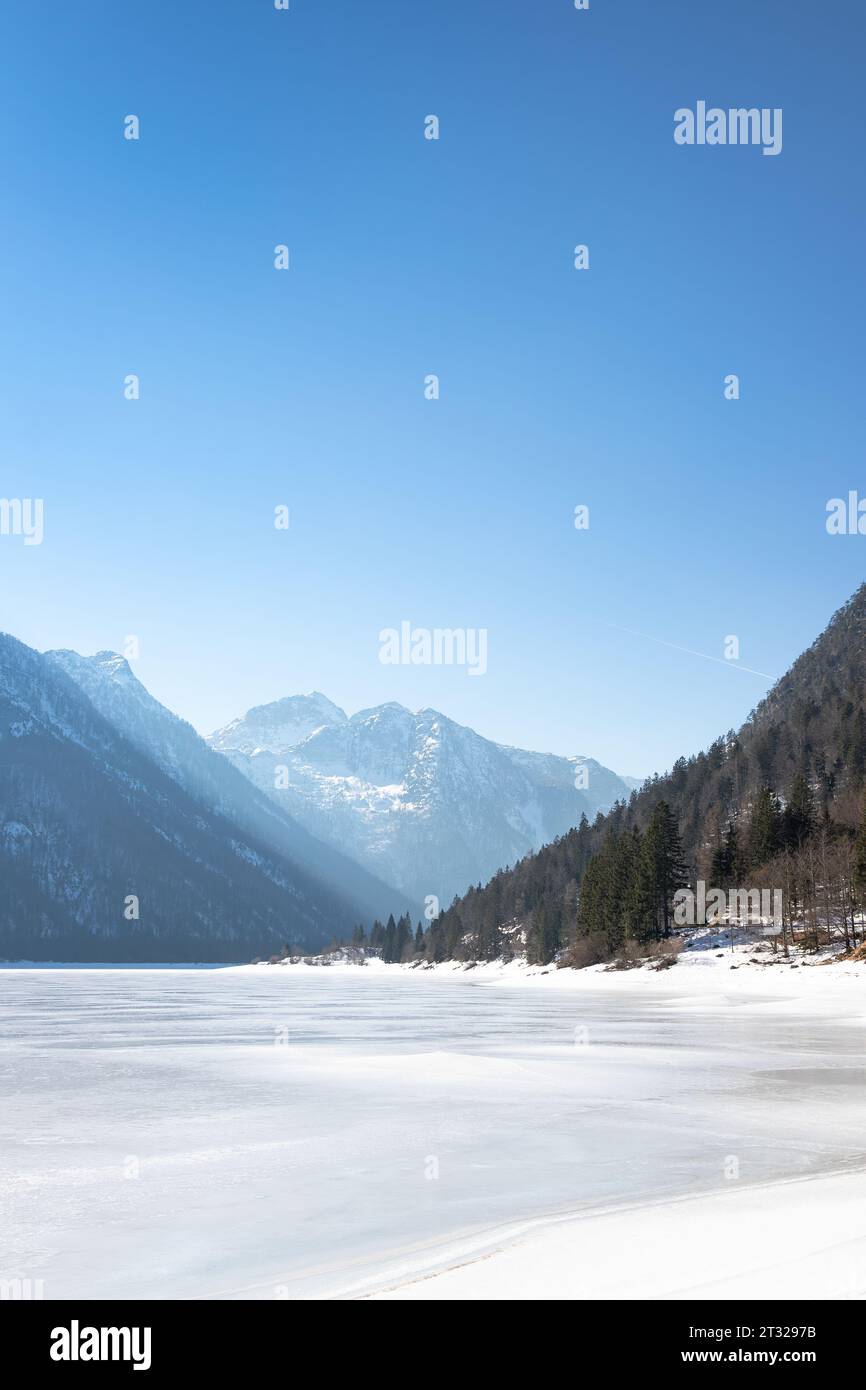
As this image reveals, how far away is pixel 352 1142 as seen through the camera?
1516cm

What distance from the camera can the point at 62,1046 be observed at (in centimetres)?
3123

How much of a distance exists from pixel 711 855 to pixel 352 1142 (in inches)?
4125

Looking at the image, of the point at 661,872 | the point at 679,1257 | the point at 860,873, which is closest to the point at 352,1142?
the point at 679,1257

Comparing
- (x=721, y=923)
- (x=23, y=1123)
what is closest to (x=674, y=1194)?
(x=23, y=1123)

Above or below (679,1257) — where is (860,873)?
below

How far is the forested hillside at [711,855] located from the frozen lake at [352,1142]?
6209 cm

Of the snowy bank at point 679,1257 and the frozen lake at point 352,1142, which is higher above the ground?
Result: the snowy bank at point 679,1257

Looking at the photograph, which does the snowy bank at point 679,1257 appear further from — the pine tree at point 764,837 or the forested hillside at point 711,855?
the pine tree at point 764,837

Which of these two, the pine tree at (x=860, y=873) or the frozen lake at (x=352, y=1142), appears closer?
the frozen lake at (x=352, y=1142)

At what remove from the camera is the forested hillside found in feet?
305

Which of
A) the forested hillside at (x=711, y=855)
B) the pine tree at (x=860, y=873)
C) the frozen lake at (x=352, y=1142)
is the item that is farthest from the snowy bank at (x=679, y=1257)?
the forested hillside at (x=711, y=855)

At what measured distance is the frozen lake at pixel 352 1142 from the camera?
9.41 meters

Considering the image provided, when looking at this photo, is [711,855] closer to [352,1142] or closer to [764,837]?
[764,837]
